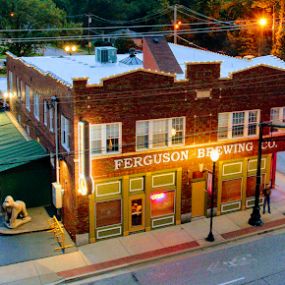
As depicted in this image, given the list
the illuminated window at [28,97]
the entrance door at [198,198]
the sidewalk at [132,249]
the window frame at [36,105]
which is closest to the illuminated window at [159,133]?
the entrance door at [198,198]

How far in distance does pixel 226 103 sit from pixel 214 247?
22.8ft

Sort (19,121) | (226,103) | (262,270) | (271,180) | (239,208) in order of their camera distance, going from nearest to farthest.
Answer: (262,270)
(226,103)
(239,208)
(271,180)
(19,121)

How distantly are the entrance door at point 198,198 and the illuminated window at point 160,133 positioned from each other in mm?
2482

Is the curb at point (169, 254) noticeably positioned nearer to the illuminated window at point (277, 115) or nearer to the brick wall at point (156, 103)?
the brick wall at point (156, 103)

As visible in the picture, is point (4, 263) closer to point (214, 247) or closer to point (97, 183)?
point (97, 183)

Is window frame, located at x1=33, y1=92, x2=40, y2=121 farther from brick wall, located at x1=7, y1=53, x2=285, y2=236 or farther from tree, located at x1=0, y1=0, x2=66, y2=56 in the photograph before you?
tree, located at x1=0, y1=0, x2=66, y2=56

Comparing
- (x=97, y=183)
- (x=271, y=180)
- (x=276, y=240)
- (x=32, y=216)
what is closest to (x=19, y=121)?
(x=32, y=216)

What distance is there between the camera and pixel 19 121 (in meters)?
36.2

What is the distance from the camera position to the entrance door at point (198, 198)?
25.8 metres

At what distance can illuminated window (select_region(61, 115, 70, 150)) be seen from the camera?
77.2 feet

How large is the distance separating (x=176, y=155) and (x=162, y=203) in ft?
7.96

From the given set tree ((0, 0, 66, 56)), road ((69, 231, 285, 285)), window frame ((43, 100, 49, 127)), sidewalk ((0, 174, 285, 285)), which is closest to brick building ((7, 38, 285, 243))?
window frame ((43, 100, 49, 127))

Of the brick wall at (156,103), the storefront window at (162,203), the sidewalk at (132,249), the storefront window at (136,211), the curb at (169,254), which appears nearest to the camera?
the curb at (169,254)

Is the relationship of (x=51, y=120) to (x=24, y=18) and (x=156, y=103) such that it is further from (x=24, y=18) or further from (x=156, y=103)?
(x=24, y=18)
